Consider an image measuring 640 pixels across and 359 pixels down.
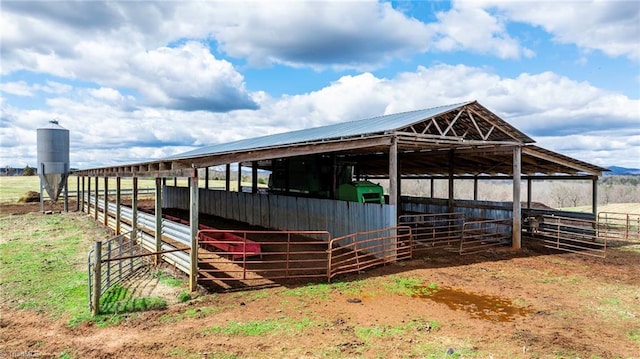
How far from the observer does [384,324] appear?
6.94 metres

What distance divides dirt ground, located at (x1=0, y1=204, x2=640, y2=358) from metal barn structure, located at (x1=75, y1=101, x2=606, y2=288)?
143cm

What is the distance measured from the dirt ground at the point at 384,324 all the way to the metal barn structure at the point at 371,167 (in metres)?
1.43

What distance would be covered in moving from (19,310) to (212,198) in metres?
15.0

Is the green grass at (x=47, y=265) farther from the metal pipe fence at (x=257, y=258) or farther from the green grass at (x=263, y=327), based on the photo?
the green grass at (x=263, y=327)

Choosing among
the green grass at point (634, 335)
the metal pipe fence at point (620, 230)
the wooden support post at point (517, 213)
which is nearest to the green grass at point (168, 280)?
the green grass at point (634, 335)

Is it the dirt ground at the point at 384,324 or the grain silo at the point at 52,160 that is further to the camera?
the grain silo at the point at 52,160

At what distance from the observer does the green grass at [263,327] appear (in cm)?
652

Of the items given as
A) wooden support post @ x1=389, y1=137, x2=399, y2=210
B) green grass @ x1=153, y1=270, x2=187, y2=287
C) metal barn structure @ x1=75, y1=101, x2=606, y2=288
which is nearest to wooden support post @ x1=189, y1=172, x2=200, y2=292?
metal barn structure @ x1=75, y1=101, x2=606, y2=288

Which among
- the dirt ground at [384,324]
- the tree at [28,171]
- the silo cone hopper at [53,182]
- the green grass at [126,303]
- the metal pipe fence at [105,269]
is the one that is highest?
the tree at [28,171]

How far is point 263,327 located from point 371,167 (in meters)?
17.9

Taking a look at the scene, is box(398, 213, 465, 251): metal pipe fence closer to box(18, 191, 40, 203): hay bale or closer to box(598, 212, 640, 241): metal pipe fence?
box(598, 212, 640, 241): metal pipe fence

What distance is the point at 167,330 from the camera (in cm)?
666

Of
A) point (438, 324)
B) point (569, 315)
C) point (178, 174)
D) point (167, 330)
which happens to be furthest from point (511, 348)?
point (178, 174)

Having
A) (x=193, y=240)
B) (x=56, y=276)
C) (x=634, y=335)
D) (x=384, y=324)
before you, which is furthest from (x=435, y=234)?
(x=56, y=276)
